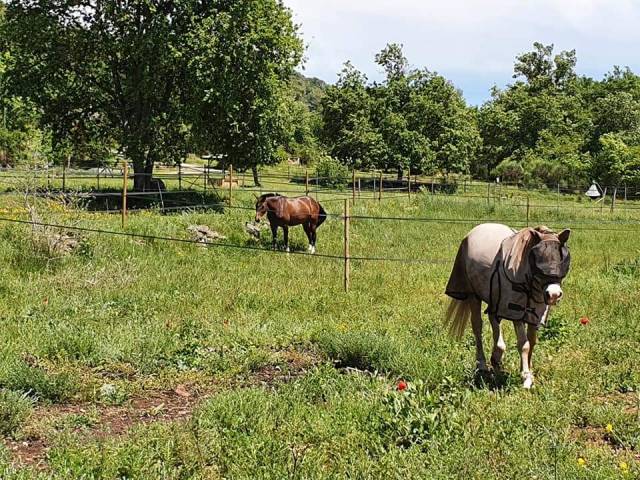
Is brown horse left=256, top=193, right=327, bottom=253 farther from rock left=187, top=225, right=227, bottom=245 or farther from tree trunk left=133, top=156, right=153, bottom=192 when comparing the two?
tree trunk left=133, top=156, right=153, bottom=192

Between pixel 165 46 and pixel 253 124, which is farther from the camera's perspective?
pixel 253 124

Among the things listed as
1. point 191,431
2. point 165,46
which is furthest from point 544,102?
point 191,431

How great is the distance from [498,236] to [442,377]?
1461 millimetres

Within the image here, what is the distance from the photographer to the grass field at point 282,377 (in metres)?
3.93

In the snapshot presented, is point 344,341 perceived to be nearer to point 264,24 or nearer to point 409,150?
point 264,24

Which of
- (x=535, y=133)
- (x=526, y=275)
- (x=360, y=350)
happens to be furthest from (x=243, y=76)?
(x=535, y=133)

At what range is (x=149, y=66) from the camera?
2069 centimetres

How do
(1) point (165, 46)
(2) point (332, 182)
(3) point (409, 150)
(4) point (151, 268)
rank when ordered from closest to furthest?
(4) point (151, 268), (1) point (165, 46), (2) point (332, 182), (3) point (409, 150)

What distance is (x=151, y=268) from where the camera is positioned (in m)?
10.8

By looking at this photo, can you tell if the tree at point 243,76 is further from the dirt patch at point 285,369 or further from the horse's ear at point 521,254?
the horse's ear at point 521,254

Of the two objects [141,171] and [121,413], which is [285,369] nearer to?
[121,413]

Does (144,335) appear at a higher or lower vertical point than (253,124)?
lower

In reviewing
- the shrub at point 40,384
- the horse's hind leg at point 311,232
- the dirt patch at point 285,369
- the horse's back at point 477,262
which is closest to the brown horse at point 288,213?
the horse's hind leg at point 311,232

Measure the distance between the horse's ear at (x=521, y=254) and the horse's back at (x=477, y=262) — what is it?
287 mm
